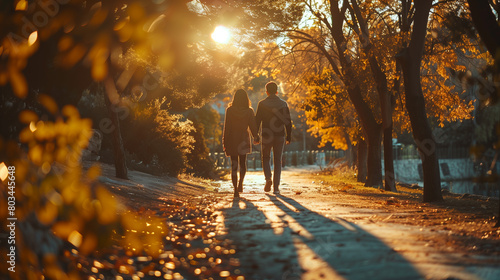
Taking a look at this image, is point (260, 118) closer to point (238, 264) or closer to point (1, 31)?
point (1, 31)

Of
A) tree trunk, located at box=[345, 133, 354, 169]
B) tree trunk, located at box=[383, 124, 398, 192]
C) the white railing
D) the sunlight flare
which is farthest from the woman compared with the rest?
the white railing

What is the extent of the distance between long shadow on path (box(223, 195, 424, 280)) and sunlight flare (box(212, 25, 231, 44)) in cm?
771

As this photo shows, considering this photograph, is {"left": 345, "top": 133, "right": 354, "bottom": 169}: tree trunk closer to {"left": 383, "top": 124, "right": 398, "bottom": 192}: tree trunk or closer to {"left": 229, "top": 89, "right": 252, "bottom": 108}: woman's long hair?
{"left": 383, "top": 124, "right": 398, "bottom": 192}: tree trunk

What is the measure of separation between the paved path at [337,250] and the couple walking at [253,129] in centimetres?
330

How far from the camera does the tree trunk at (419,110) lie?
11.8 metres

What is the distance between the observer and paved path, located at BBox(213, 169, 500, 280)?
4.40 m

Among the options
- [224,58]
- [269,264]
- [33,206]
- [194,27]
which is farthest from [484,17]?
[224,58]

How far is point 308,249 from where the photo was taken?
18.2ft

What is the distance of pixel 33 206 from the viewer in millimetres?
4086

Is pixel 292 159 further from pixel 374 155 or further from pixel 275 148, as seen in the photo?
pixel 275 148

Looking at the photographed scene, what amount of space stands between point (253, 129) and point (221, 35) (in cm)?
539

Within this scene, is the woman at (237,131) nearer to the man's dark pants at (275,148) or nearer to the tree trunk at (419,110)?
the man's dark pants at (275,148)

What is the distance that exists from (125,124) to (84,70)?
7273mm

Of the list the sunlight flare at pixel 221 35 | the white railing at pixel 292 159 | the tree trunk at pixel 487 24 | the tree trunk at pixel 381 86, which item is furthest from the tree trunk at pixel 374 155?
the white railing at pixel 292 159
